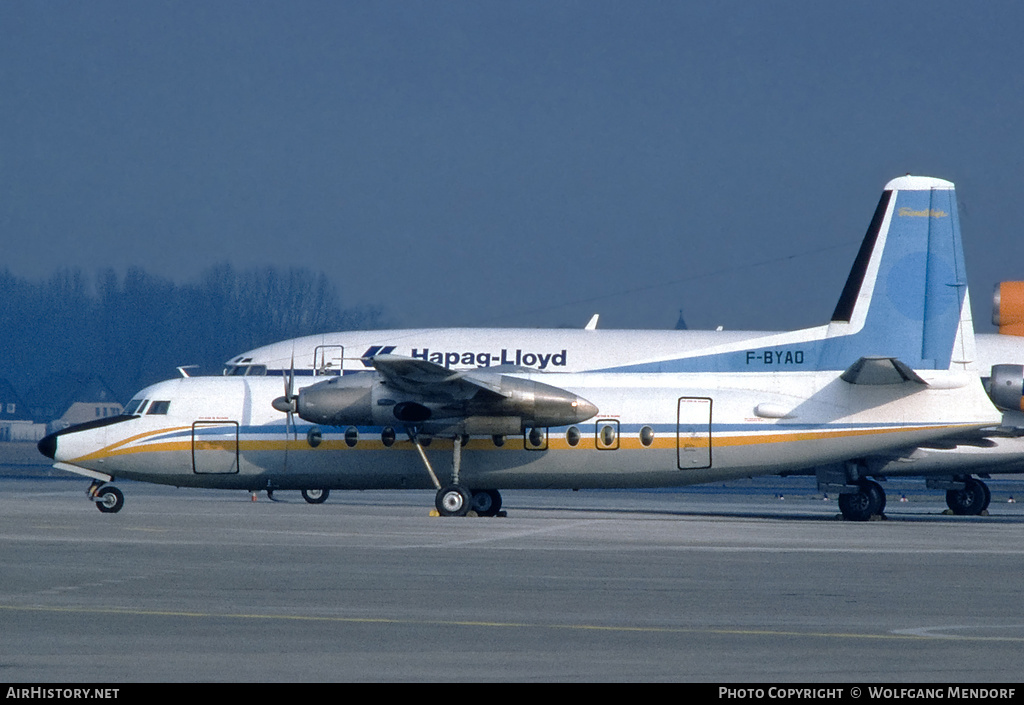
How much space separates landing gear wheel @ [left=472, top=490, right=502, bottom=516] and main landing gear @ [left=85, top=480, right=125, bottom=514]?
24.9 ft

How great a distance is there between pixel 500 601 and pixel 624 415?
573 inches

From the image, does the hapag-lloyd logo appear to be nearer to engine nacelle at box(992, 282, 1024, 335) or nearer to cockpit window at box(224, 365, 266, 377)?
cockpit window at box(224, 365, 266, 377)

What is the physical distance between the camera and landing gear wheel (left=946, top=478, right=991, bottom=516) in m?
32.0

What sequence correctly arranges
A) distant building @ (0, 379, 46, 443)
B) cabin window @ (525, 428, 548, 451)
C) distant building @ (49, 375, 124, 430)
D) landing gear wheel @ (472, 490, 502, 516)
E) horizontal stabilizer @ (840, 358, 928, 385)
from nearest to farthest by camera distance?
1. horizontal stabilizer @ (840, 358, 928, 385)
2. cabin window @ (525, 428, 548, 451)
3. landing gear wheel @ (472, 490, 502, 516)
4. distant building @ (49, 375, 124, 430)
5. distant building @ (0, 379, 46, 443)

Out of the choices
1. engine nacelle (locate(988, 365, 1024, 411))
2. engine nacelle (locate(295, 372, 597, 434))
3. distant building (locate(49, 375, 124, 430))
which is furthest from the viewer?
distant building (locate(49, 375, 124, 430))

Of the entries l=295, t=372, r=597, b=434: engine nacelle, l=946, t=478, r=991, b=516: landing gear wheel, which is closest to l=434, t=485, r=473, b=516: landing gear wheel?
l=295, t=372, r=597, b=434: engine nacelle

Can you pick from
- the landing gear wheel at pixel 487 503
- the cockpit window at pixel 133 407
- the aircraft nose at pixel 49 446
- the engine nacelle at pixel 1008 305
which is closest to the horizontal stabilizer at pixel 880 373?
the engine nacelle at pixel 1008 305

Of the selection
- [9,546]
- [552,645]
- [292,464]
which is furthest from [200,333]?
[552,645]

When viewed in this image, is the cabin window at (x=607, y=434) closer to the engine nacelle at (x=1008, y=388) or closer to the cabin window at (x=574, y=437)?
the cabin window at (x=574, y=437)

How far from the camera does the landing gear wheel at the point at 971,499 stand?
3203 centimetres

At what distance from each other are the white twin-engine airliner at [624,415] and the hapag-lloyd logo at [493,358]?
12.9 feet

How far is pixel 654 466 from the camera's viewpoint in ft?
87.2
